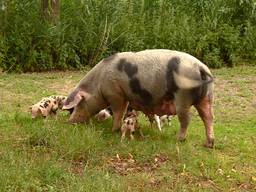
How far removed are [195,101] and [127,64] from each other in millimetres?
991

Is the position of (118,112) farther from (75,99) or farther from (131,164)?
(131,164)

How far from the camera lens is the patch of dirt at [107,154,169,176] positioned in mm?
6770

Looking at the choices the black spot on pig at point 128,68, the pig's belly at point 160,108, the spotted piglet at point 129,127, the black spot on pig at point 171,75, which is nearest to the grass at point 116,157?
the spotted piglet at point 129,127

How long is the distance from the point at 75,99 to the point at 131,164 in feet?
5.49

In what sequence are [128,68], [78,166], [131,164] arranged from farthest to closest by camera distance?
[128,68] → [131,164] → [78,166]

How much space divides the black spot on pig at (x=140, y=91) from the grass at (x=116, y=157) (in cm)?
52

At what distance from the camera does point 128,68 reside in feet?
25.8

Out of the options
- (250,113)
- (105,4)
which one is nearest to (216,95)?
(250,113)

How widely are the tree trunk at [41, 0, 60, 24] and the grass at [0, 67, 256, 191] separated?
350 cm

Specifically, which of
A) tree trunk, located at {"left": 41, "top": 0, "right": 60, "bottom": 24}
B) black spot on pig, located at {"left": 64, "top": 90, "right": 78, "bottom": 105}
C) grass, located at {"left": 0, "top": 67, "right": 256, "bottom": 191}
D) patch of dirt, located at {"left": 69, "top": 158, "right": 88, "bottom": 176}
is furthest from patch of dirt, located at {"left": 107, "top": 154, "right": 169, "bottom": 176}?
tree trunk, located at {"left": 41, "top": 0, "right": 60, "bottom": 24}

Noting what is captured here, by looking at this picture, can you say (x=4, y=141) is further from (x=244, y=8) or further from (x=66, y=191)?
(x=244, y=8)

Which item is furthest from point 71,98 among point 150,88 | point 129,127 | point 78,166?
point 78,166

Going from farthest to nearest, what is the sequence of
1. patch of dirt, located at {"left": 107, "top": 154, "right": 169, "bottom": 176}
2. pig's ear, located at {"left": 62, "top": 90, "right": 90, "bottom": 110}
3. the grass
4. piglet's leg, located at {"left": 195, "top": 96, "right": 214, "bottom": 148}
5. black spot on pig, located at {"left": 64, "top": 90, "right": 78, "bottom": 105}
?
1. black spot on pig, located at {"left": 64, "top": 90, "right": 78, "bottom": 105}
2. pig's ear, located at {"left": 62, "top": 90, "right": 90, "bottom": 110}
3. piglet's leg, located at {"left": 195, "top": 96, "right": 214, "bottom": 148}
4. patch of dirt, located at {"left": 107, "top": 154, "right": 169, "bottom": 176}
5. the grass

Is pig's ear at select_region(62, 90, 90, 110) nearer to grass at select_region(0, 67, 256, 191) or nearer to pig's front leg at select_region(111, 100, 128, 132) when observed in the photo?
grass at select_region(0, 67, 256, 191)
